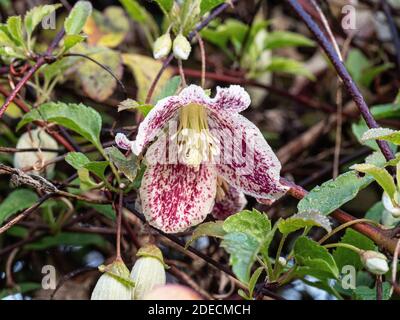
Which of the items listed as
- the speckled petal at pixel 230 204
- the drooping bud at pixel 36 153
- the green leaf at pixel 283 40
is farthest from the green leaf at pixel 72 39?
the green leaf at pixel 283 40

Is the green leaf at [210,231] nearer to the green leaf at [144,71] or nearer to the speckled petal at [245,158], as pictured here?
the speckled petal at [245,158]

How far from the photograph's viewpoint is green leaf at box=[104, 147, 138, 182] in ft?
2.38

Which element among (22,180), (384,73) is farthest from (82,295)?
(384,73)

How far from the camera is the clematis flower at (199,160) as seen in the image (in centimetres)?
75

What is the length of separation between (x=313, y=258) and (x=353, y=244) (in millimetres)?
90

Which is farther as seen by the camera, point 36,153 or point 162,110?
point 36,153

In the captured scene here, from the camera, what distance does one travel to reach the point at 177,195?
2.57 ft

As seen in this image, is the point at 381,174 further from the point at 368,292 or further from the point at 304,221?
the point at 368,292

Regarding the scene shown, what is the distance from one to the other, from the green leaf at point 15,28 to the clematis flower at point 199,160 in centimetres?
24

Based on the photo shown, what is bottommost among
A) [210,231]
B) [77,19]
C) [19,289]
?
[19,289]

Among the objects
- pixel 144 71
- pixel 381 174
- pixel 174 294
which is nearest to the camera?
pixel 174 294

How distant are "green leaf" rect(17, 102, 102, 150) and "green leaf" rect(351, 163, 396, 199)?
1.04 feet

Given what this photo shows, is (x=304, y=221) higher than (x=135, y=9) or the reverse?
the reverse

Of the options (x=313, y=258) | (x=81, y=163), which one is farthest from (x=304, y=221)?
(x=81, y=163)
